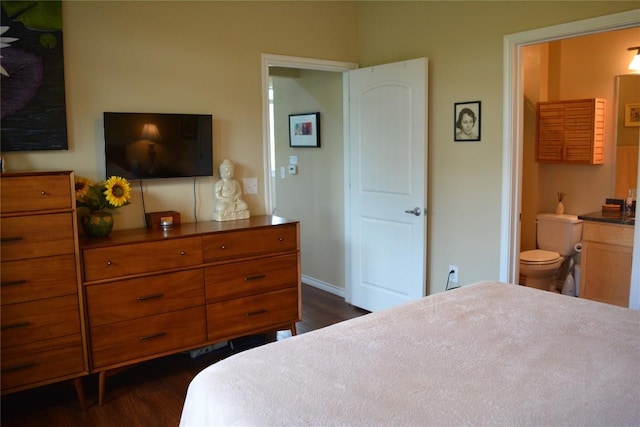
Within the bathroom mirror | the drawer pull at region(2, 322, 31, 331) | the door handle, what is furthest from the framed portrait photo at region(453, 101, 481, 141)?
the drawer pull at region(2, 322, 31, 331)

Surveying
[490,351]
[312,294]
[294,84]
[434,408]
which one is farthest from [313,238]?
[434,408]

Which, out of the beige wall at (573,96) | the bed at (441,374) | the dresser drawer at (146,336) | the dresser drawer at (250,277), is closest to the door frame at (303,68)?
the dresser drawer at (250,277)

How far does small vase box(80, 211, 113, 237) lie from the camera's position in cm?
293

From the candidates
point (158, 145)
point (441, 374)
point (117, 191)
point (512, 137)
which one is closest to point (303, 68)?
point (158, 145)

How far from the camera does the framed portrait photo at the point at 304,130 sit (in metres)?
4.77

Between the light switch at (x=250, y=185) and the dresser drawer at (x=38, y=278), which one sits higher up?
the light switch at (x=250, y=185)

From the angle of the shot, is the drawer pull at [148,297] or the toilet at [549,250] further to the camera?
the toilet at [549,250]

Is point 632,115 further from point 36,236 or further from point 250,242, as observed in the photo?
point 36,236

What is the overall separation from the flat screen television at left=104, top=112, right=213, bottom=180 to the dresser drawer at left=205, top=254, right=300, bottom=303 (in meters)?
0.70

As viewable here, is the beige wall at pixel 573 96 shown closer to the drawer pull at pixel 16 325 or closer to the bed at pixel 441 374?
the bed at pixel 441 374

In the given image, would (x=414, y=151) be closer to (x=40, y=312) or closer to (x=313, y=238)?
(x=313, y=238)

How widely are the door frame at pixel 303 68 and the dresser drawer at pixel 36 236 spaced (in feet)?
5.05

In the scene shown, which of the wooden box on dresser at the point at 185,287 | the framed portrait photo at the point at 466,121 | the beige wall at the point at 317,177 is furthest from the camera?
the beige wall at the point at 317,177

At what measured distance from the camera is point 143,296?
9.57 feet
